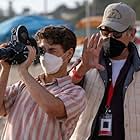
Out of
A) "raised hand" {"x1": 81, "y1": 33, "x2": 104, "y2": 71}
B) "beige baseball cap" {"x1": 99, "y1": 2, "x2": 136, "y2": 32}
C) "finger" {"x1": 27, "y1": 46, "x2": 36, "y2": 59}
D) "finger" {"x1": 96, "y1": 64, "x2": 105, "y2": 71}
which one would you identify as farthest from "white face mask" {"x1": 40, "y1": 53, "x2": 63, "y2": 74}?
"beige baseball cap" {"x1": 99, "y1": 2, "x2": 136, "y2": 32}

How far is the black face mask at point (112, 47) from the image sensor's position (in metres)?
4.48

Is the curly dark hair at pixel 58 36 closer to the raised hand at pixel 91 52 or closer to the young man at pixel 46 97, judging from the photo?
the young man at pixel 46 97

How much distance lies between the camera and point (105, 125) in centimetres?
435

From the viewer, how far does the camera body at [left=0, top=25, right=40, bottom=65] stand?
3.71 m

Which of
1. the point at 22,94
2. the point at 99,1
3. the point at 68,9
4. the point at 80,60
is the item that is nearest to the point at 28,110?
the point at 22,94

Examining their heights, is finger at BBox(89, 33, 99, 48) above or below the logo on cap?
below

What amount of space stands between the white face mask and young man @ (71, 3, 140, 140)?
343mm

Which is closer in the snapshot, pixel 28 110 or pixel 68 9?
pixel 28 110

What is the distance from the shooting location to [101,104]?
441cm

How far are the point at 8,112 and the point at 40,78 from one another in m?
0.30

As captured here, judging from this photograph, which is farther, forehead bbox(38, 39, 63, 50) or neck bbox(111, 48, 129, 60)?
neck bbox(111, 48, 129, 60)

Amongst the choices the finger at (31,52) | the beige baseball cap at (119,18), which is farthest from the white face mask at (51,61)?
the beige baseball cap at (119,18)

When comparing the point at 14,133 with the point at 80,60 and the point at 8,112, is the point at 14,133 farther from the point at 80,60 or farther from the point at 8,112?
the point at 80,60

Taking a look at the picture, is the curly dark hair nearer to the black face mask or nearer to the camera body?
the camera body
